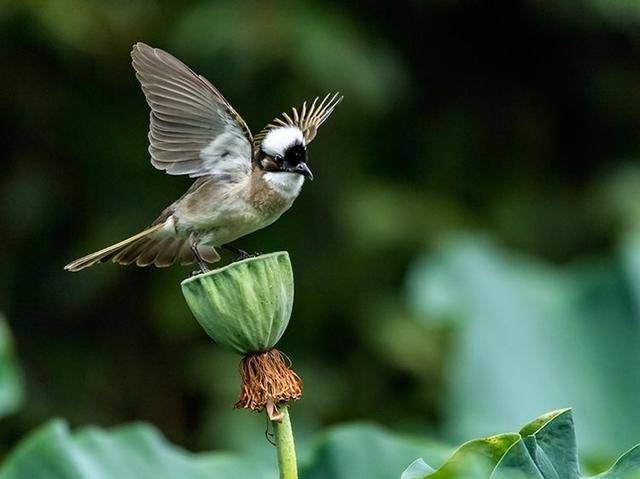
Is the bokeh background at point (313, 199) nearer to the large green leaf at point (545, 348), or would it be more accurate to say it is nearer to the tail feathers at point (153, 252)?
the large green leaf at point (545, 348)

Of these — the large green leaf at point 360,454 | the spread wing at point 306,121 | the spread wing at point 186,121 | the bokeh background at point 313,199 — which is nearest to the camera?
the spread wing at point 186,121

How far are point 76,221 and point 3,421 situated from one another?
0.72 metres

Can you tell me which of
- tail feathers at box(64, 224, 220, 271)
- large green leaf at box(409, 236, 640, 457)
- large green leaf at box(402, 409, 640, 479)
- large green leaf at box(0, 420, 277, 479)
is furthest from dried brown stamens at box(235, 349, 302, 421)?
large green leaf at box(409, 236, 640, 457)

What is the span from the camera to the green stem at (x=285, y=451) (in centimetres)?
A: 124

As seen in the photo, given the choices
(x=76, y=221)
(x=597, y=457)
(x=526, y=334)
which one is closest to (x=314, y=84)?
(x=76, y=221)

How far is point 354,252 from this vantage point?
4.27m

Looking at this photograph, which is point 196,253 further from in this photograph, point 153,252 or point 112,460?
point 112,460

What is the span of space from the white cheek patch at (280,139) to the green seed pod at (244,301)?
1.34 feet

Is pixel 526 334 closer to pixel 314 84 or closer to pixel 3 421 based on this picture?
pixel 314 84

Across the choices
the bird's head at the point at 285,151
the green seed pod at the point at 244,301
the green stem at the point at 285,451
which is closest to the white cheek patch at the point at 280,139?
the bird's head at the point at 285,151

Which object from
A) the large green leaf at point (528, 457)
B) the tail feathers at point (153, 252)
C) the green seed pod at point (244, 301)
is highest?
the tail feathers at point (153, 252)

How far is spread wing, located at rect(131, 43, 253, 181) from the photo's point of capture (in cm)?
169

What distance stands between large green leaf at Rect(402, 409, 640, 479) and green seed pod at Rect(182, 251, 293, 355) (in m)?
0.22

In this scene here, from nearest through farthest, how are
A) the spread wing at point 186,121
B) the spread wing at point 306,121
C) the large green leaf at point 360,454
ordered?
the spread wing at point 186,121, the spread wing at point 306,121, the large green leaf at point 360,454
